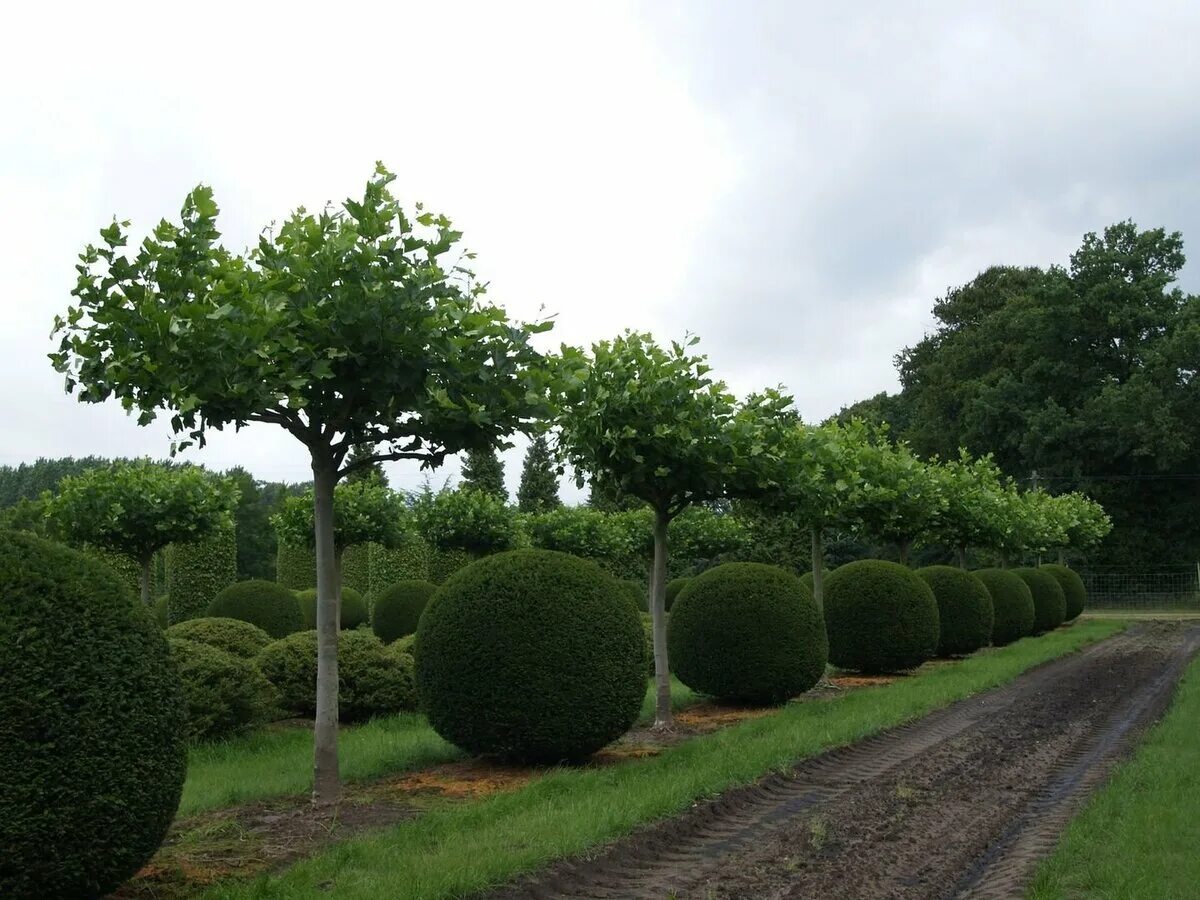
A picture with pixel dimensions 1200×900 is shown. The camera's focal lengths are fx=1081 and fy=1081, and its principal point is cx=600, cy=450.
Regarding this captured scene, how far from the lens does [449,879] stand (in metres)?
5.40

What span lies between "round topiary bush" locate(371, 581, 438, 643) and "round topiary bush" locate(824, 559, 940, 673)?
8541 mm

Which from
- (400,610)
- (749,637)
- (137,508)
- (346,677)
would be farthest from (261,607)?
(749,637)

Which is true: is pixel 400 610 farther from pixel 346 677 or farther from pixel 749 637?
pixel 749 637

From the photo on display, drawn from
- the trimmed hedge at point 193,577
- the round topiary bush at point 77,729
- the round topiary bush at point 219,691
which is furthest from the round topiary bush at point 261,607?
the round topiary bush at point 77,729

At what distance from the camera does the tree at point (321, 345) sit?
678 centimetres

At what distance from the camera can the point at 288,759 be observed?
10.2 m

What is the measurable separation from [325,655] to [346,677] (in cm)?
501

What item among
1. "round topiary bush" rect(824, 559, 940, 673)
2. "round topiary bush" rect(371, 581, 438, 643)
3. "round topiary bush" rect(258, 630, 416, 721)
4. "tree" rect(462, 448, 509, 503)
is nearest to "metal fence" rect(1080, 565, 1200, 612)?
"tree" rect(462, 448, 509, 503)

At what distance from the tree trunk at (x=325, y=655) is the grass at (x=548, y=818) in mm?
936

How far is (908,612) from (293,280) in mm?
13940

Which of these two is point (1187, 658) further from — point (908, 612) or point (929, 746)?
point (929, 746)

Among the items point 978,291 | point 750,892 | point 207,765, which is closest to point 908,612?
point 207,765

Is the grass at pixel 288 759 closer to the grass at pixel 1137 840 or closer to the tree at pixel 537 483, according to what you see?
the grass at pixel 1137 840

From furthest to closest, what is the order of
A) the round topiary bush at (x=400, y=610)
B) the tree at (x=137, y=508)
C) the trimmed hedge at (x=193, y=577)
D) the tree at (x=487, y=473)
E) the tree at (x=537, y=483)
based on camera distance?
the tree at (x=537, y=483)
the tree at (x=487, y=473)
the trimmed hedge at (x=193, y=577)
the round topiary bush at (x=400, y=610)
the tree at (x=137, y=508)
